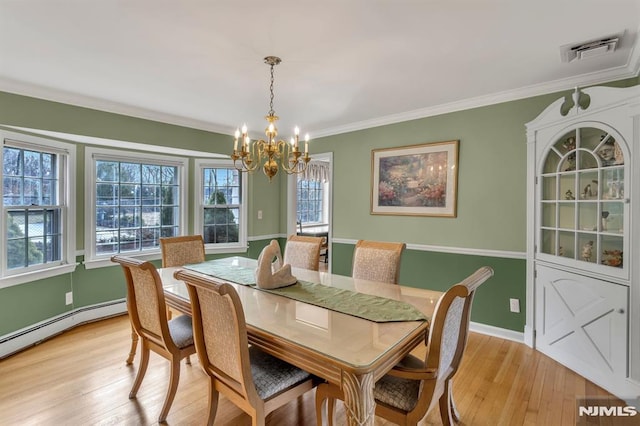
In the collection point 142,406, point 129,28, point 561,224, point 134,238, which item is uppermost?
point 129,28

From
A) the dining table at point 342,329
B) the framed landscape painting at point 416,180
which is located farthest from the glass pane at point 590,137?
the dining table at point 342,329

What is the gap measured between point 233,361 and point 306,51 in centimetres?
196

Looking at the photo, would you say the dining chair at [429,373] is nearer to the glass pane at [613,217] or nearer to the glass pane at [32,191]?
the glass pane at [613,217]

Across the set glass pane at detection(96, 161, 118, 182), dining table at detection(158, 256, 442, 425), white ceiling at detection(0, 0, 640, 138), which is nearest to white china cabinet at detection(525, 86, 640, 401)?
white ceiling at detection(0, 0, 640, 138)

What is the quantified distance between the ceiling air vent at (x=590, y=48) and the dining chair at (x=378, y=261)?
5.77 ft

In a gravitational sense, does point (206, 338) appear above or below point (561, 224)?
below

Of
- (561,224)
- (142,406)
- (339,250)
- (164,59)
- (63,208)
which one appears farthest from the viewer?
(339,250)

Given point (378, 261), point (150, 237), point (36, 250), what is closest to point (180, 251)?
point (150, 237)

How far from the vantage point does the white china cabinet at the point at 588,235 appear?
2141mm

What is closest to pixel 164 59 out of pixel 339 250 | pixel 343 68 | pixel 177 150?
pixel 343 68

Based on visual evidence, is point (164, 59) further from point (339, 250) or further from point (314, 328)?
point (339, 250)

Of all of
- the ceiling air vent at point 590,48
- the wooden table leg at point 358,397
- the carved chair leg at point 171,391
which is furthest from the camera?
the ceiling air vent at point 590,48

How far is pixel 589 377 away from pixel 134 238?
476 cm

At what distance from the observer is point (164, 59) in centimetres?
231
